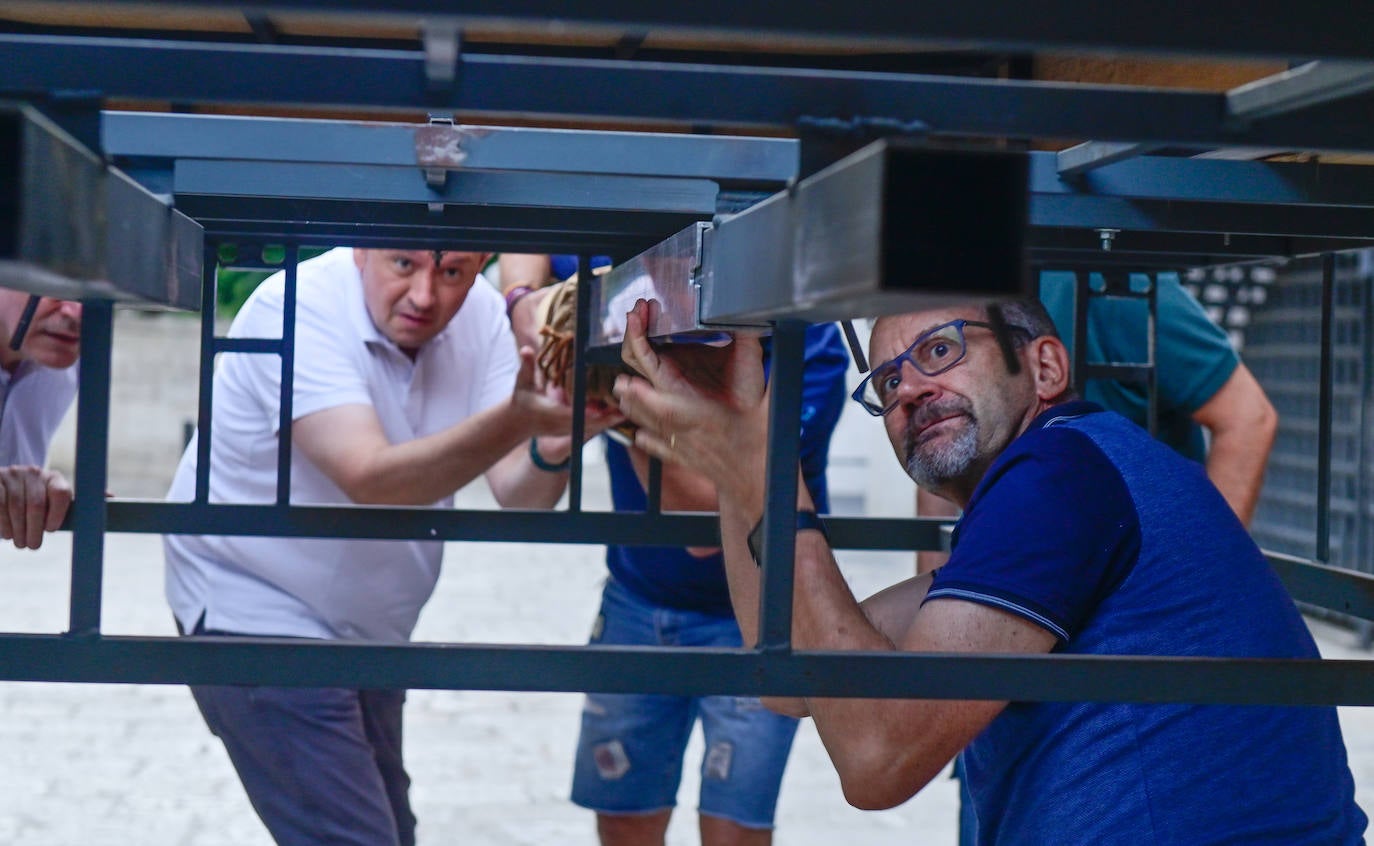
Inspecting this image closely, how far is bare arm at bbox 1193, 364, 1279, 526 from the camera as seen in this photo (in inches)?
116

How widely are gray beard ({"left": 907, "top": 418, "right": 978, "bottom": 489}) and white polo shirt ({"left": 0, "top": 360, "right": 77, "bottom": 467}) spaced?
158cm

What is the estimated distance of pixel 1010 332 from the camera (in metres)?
1.91

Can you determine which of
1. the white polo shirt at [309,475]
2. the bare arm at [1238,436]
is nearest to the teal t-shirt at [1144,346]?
the bare arm at [1238,436]

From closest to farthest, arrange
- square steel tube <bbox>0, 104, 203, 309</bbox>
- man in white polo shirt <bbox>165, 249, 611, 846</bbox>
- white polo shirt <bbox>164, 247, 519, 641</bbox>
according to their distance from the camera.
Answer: square steel tube <bbox>0, 104, 203, 309</bbox>
man in white polo shirt <bbox>165, 249, 611, 846</bbox>
white polo shirt <bbox>164, 247, 519, 641</bbox>

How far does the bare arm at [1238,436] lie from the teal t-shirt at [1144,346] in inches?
1.1

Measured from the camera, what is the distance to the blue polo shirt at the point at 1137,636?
60.9 inches

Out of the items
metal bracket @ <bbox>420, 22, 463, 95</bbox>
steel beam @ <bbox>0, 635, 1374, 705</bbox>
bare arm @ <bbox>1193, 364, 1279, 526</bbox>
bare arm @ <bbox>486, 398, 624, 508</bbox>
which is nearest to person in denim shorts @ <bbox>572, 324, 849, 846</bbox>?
bare arm @ <bbox>486, 398, 624, 508</bbox>

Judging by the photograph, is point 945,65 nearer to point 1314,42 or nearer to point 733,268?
point 733,268

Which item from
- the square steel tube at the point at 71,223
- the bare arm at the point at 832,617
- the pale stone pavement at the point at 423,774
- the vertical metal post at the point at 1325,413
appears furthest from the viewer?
the pale stone pavement at the point at 423,774

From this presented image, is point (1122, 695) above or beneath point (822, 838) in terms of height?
above

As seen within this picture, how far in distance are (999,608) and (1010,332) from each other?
516mm

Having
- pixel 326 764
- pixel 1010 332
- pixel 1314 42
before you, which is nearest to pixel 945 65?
pixel 1010 332

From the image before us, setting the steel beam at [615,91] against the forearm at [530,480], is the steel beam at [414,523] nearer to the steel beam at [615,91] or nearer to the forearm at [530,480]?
the forearm at [530,480]

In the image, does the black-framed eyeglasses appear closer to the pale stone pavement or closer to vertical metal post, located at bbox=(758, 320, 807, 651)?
vertical metal post, located at bbox=(758, 320, 807, 651)
